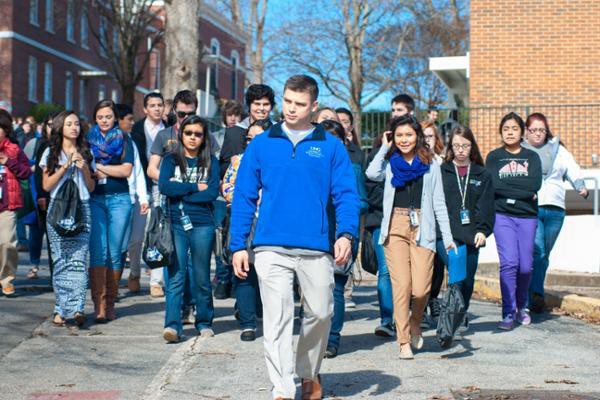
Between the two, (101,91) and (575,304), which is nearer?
(575,304)

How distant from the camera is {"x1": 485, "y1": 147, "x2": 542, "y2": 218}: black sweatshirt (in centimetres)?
1005

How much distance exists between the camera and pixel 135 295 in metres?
11.6

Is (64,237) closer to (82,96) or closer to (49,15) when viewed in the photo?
(49,15)

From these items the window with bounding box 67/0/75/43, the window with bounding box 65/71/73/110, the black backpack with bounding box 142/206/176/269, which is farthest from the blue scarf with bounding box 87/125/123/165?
the window with bounding box 65/71/73/110

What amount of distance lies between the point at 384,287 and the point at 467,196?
1045 mm

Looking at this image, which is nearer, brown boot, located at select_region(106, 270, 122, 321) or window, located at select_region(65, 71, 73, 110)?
brown boot, located at select_region(106, 270, 122, 321)

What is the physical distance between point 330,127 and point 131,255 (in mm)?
3675

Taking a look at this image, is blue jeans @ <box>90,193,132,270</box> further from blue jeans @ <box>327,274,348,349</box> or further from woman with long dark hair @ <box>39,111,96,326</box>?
blue jeans @ <box>327,274,348,349</box>

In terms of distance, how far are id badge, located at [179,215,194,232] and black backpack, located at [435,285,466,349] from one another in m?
2.09

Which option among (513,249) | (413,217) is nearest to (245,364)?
(413,217)

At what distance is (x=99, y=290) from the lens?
9.60 metres

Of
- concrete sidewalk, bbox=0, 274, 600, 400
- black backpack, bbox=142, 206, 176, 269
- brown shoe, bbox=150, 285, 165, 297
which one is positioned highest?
black backpack, bbox=142, 206, 176, 269

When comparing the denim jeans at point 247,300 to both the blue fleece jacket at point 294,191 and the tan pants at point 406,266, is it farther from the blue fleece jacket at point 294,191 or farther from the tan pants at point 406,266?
the blue fleece jacket at point 294,191

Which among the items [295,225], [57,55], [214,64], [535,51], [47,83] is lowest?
[295,225]
